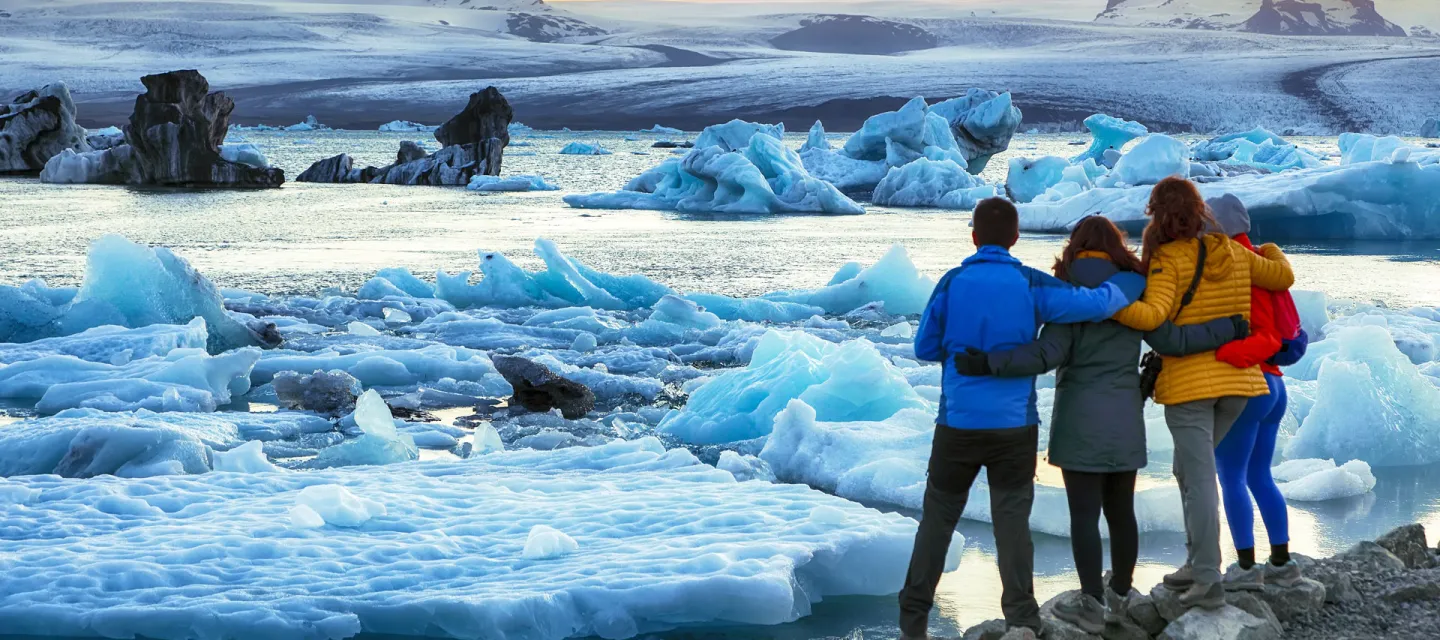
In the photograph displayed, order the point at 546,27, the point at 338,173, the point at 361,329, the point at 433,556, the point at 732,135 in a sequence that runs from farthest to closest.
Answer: the point at 546,27
the point at 338,173
the point at 732,135
the point at 361,329
the point at 433,556

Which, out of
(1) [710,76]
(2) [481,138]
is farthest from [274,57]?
(2) [481,138]

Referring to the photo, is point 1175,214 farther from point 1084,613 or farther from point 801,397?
point 801,397

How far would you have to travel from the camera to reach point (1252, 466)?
10.7ft

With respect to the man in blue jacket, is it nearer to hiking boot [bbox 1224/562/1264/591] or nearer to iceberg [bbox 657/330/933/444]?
hiking boot [bbox 1224/562/1264/591]

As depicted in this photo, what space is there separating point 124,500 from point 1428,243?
15981 mm

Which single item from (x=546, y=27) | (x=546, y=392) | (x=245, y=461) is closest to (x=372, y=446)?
(x=245, y=461)

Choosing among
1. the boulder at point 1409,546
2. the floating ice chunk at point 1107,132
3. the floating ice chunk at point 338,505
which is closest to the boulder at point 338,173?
the floating ice chunk at point 1107,132

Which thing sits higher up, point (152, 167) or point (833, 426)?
point (833, 426)

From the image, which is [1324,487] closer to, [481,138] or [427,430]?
[427,430]

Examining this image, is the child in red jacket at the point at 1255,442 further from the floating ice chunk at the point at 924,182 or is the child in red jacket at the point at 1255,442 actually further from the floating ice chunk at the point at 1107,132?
the floating ice chunk at the point at 1107,132

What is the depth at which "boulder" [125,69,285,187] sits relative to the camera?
2591 centimetres

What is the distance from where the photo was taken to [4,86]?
79.9 metres

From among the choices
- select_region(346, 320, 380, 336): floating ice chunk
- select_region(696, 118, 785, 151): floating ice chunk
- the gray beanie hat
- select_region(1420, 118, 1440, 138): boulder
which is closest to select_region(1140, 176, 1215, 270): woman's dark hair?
the gray beanie hat

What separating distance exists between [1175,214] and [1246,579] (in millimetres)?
921
